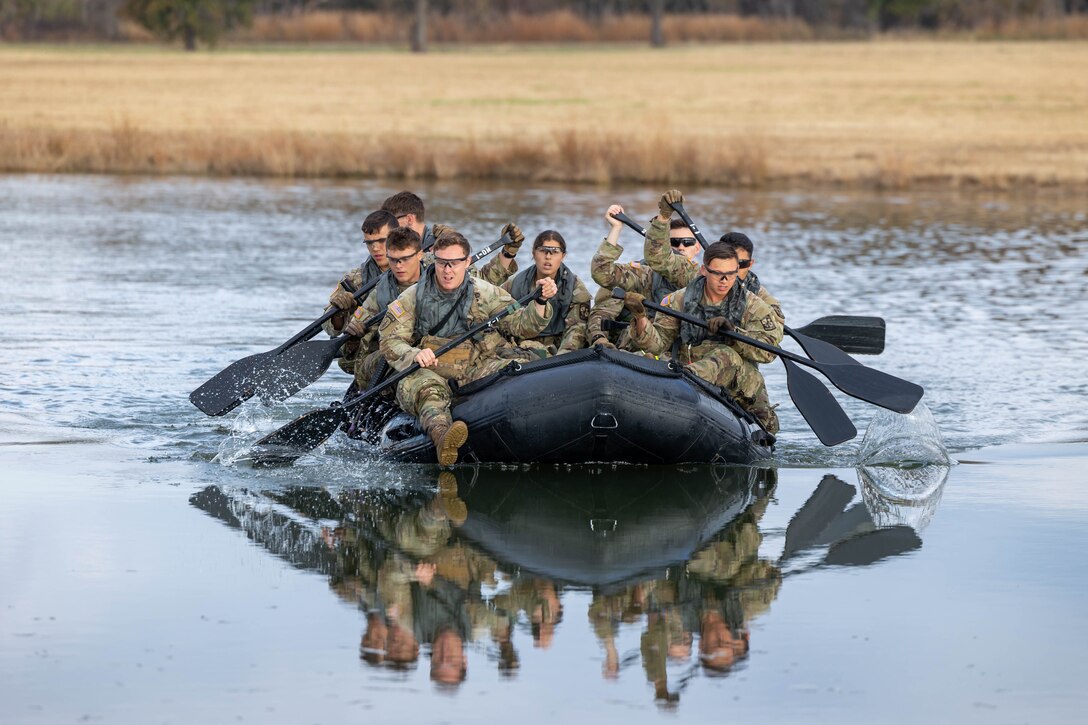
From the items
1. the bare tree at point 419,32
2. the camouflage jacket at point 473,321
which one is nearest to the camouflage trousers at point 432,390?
the camouflage jacket at point 473,321

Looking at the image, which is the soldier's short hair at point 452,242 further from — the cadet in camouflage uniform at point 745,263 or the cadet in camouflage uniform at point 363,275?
the cadet in camouflage uniform at point 745,263

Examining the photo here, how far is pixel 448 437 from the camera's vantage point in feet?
31.1

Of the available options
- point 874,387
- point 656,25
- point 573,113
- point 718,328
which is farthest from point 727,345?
point 656,25

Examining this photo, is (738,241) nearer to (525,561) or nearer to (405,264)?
(405,264)

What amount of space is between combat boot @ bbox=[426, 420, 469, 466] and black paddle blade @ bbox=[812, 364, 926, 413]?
2413 mm

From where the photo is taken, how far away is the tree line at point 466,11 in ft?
195

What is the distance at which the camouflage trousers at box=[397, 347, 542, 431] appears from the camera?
9.77 meters

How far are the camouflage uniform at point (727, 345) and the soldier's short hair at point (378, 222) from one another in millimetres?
1746

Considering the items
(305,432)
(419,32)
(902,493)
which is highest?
(419,32)

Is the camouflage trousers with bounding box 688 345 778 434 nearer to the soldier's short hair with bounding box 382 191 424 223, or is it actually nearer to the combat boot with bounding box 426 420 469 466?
the combat boot with bounding box 426 420 469 466

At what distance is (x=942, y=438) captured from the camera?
1186 centimetres

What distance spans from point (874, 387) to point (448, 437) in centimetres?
276

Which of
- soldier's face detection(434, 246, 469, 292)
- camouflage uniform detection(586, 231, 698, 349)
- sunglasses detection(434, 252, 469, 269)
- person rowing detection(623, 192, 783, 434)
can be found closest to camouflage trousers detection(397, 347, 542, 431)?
soldier's face detection(434, 246, 469, 292)

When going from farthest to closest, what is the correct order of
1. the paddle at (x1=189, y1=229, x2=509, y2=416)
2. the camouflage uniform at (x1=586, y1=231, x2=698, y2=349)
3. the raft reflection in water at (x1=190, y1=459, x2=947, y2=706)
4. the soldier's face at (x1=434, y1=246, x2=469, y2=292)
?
the paddle at (x1=189, y1=229, x2=509, y2=416) < the camouflage uniform at (x1=586, y1=231, x2=698, y2=349) < the soldier's face at (x1=434, y1=246, x2=469, y2=292) < the raft reflection in water at (x1=190, y1=459, x2=947, y2=706)
